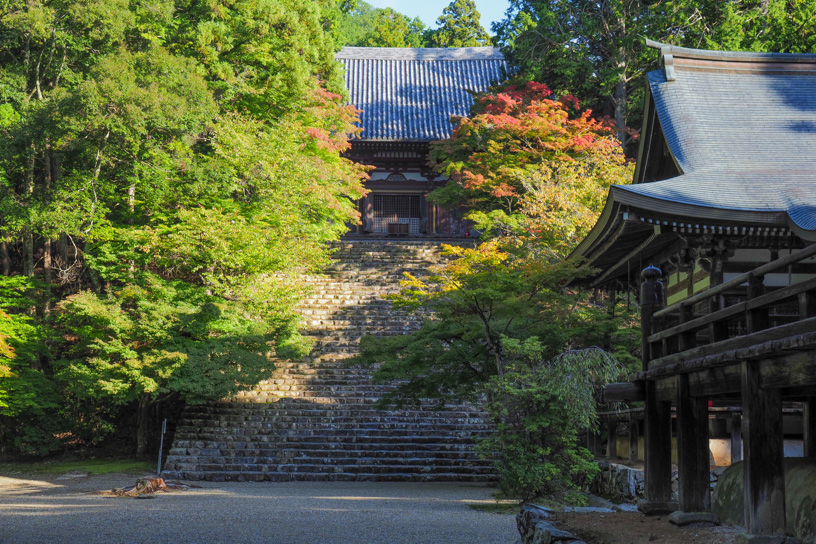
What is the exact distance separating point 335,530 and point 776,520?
15.4 ft

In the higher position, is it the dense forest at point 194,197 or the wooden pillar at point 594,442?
the dense forest at point 194,197

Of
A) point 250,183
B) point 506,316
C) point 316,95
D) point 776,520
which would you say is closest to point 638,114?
point 316,95

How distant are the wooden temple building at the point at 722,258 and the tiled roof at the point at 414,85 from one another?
47.8 ft

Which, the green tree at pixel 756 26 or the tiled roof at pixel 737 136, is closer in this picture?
the tiled roof at pixel 737 136

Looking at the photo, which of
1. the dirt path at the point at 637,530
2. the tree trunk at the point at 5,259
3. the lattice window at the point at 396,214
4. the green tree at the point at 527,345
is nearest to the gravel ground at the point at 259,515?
the dirt path at the point at 637,530

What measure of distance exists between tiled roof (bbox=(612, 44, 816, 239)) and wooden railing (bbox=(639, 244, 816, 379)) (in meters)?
1.29

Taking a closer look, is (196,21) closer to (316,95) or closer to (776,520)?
(316,95)

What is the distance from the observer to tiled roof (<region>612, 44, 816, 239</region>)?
905 centimetres

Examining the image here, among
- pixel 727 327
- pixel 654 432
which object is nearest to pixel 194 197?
pixel 654 432

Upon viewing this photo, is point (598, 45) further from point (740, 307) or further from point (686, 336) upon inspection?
point (740, 307)

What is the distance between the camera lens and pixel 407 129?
27.9 meters

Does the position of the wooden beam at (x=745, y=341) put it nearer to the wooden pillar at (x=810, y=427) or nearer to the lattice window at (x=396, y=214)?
the wooden pillar at (x=810, y=427)

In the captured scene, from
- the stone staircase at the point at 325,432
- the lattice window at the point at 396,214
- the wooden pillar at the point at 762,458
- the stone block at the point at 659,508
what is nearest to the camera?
the wooden pillar at the point at 762,458

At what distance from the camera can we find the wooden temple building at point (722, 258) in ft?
18.7
